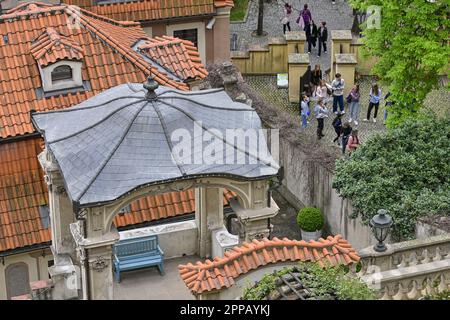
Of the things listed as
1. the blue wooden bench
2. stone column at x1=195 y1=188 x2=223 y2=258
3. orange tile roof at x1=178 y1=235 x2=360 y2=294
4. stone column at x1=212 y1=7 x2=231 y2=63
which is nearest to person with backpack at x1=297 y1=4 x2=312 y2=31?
stone column at x1=212 y1=7 x2=231 y2=63

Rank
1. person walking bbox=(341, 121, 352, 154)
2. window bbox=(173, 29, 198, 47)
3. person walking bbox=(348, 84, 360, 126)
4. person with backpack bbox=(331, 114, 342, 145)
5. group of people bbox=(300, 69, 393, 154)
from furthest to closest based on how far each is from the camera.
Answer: window bbox=(173, 29, 198, 47)
person walking bbox=(348, 84, 360, 126)
group of people bbox=(300, 69, 393, 154)
person with backpack bbox=(331, 114, 342, 145)
person walking bbox=(341, 121, 352, 154)

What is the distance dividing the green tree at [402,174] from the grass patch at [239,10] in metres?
24.7

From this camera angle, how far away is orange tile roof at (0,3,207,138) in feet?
118

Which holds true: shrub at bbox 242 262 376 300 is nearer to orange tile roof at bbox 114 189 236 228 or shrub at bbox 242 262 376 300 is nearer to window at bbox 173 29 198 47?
orange tile roof at bbox 114 189 236 228

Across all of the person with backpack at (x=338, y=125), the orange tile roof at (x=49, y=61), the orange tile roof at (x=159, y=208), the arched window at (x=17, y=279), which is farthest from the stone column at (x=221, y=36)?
the arched window at (x=17, y=279)

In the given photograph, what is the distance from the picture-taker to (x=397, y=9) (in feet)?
126

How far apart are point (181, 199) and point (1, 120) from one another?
5.81 metres

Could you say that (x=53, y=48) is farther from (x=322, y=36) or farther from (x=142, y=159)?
(x=322, y=36)

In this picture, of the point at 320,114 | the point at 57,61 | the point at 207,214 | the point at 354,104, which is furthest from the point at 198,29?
the point at 207,214

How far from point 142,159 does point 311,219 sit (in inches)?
548

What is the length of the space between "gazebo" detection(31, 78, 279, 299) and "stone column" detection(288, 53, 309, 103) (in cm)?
1921

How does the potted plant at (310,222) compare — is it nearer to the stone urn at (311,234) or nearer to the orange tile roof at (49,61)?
the stone urn at (311,234)
